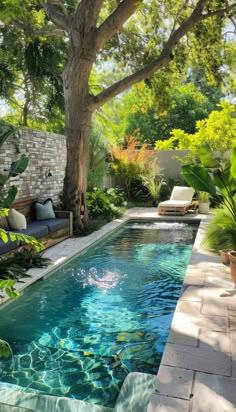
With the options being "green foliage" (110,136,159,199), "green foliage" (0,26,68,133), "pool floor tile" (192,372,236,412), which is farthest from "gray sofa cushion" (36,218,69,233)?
"green foliage" (110,136,159,199)

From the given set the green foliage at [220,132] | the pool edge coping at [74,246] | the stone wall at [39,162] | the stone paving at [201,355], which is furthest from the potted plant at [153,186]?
the stone paving at [201,355]

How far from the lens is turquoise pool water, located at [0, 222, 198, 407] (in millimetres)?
2920

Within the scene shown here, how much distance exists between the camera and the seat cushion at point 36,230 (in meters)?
6.25

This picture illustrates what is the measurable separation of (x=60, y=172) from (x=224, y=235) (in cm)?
512

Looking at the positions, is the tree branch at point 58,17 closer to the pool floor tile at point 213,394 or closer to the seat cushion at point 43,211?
the seat cushion at point 43,211

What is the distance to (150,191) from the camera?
45.0 ft

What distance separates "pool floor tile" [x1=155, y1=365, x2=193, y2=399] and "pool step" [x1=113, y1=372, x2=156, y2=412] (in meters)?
0.10

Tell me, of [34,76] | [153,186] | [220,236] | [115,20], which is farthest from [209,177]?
[153,186]

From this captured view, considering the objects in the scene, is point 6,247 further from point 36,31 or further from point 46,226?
point 36,31

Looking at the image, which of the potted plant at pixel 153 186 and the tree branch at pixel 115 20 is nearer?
the tree branch at pixel 115 20

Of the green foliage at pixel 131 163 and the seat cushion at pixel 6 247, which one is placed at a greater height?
the green foliage at pixel 131 163

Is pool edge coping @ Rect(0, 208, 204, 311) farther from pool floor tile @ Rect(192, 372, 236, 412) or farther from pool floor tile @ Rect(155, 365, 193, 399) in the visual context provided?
pool floor tile @ Rect(192, 372, 236, 412)

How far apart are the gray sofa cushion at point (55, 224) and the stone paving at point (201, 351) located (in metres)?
1.99

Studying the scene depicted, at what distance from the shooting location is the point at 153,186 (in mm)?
13531
